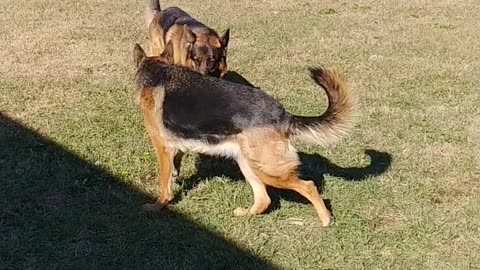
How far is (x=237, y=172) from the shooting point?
5.04 meters

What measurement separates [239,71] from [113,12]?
11.9ft

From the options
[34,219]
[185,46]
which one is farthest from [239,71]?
[34,219]

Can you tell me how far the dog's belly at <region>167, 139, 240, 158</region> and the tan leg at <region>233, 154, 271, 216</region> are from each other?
7 centimetres

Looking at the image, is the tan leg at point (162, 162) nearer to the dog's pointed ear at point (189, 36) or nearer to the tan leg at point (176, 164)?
the tan leg at point (176, 164)

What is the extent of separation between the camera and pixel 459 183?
4926 millimetres

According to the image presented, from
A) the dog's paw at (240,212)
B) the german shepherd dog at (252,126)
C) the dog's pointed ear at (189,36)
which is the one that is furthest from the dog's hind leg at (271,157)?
the dog's pointed ear at (189,36)

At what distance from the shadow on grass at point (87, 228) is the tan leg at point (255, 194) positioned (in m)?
0.35

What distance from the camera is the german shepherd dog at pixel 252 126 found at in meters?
4.01

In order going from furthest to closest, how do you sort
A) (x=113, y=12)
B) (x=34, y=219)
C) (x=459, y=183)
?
(x=113, y=12), (x=459, y=183), (x=34, y=219)

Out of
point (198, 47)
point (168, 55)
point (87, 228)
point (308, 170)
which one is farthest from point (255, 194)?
point (198, 47)

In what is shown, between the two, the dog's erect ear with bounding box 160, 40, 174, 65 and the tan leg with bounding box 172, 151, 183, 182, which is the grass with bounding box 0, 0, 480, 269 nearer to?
the tan leg with bounding box 172, 151, 183, 182

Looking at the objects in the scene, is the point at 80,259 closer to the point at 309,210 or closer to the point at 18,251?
the point at 18,251

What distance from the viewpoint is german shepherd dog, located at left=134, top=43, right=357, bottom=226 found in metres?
4.01

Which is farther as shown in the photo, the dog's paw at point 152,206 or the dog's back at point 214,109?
the dog's paw at point 152,206
